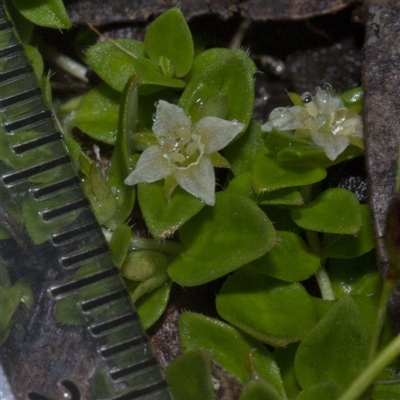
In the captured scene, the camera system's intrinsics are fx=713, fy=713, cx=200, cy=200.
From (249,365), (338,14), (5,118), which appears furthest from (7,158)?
(338,14)

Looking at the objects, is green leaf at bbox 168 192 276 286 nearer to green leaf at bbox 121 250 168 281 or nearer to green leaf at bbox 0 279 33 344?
green leaf at bbox 121 250 168 281

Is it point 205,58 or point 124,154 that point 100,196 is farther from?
point 205,58

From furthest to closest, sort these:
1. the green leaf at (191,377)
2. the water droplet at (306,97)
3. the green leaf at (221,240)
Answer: the water droplet at (306,97) → the green leaf at (221,240) → the green leaf at (191,377)

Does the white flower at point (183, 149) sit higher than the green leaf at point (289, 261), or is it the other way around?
the white flower at point (183, 149)

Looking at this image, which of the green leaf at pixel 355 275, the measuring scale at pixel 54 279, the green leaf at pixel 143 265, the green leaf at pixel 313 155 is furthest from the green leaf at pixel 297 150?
the measuring scale at pixel 54 279

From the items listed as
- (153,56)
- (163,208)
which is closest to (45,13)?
(153,56)

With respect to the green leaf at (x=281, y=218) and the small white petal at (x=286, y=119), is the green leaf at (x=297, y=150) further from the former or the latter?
the green leaf at (x=281, y=218)
